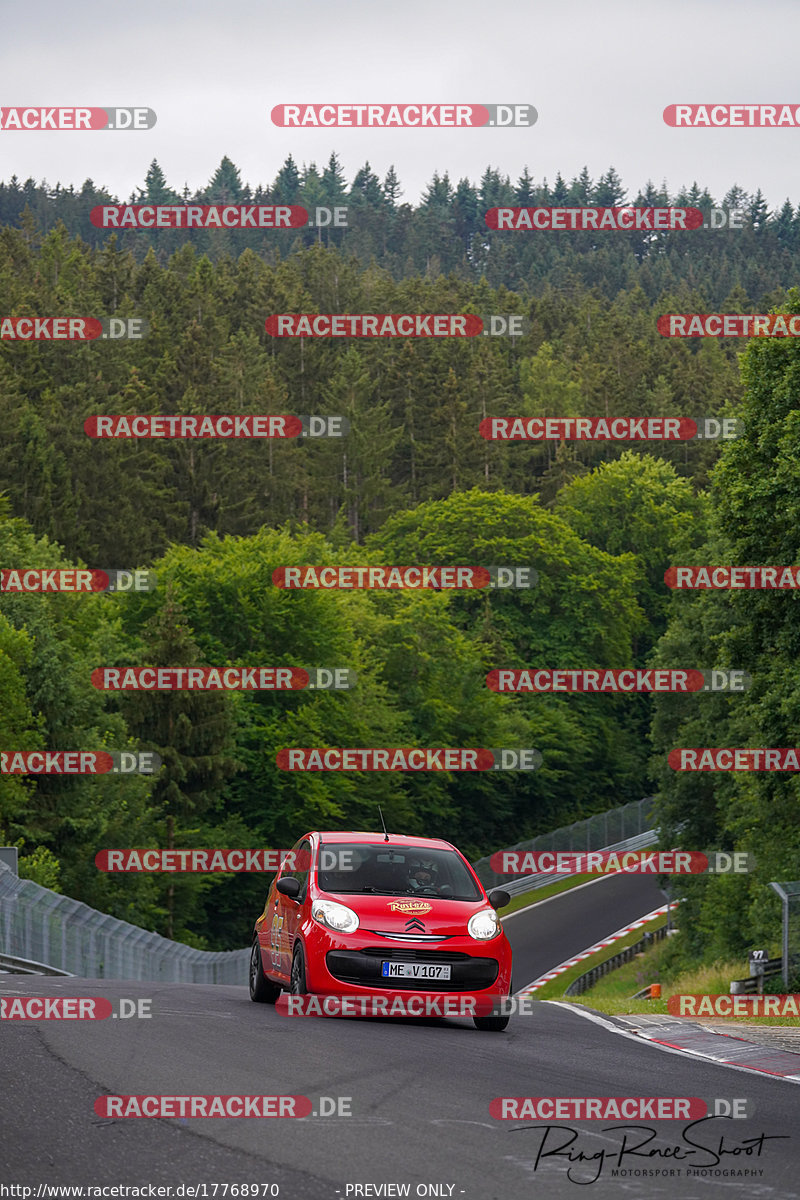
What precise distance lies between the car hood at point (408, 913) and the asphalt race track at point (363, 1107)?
0.80m

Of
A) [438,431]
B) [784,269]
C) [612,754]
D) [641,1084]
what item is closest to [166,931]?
[612,754]

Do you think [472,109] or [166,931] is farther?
A: [166,931]

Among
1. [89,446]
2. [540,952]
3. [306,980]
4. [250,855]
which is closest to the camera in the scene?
[306,980]

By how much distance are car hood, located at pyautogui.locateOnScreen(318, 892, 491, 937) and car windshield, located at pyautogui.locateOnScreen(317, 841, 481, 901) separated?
0.20 metres

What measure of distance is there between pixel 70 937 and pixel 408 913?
15.2 metres

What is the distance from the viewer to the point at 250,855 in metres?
63.2

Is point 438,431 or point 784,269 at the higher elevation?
point 784,269

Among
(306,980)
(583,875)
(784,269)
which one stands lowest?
(583,875)

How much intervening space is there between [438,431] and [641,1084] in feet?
356

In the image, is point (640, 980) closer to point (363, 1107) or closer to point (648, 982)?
point (648, 982)

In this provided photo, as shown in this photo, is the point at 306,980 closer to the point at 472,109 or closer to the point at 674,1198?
the point at 674,1198

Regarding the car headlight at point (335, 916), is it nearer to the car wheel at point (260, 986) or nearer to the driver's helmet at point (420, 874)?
the driver's helmet at point (420, 874)

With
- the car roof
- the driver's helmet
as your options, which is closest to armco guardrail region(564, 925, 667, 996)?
the car roof

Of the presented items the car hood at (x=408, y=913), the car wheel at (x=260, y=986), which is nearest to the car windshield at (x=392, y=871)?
the car hood at (x=408, y=913)
